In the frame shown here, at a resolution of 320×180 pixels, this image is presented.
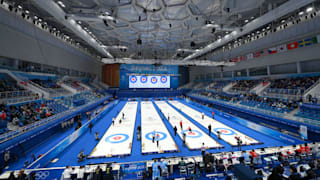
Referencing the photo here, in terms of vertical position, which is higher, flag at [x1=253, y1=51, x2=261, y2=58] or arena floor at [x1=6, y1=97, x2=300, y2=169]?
flag at [x1=253, y1=51, x2=261, y2=58]

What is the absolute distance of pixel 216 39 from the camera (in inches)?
1078

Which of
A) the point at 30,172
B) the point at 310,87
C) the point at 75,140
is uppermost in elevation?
the point at 310,87

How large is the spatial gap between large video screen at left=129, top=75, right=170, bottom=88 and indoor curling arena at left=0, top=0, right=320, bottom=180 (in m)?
14.2

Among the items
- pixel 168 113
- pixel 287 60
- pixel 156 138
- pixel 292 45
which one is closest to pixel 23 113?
pixel 156 138

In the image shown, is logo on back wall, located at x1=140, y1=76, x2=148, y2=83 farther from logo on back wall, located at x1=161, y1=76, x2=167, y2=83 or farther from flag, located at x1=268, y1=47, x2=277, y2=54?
flag, located at x1=268, y1=47, x2=277, y2=54

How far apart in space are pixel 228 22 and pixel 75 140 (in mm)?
25037

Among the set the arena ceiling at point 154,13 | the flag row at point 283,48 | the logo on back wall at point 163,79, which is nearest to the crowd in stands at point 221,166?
the arena ceiling at point 154,13

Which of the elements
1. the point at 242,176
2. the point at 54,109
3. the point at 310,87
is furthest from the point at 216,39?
the point at 54,109

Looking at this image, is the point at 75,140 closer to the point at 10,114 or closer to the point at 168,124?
the point at 10,114

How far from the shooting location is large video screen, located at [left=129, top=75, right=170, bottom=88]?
42.4 m

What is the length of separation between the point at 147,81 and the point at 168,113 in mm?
24979

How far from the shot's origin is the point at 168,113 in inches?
762

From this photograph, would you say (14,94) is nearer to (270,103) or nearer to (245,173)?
(245,173)

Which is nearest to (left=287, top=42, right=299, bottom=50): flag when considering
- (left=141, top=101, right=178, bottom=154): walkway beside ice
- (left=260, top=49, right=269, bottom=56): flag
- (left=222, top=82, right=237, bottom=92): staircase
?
(left=260, top=49, right=269, bottom=56): flag
